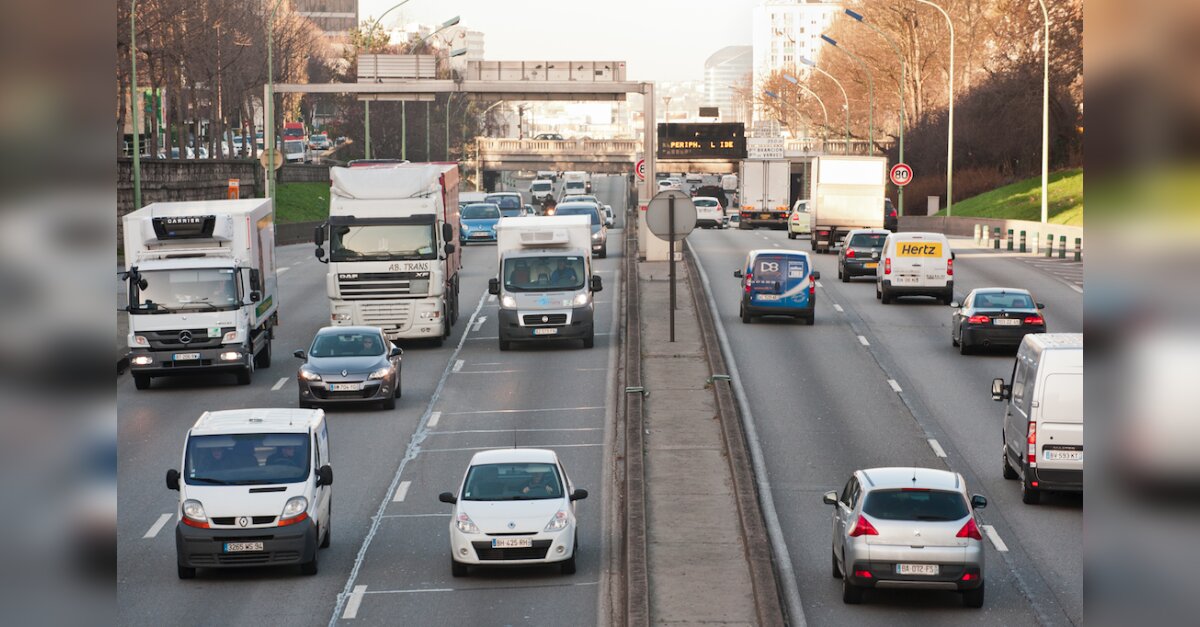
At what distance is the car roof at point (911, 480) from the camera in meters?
18.0

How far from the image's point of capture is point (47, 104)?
213 centimetres

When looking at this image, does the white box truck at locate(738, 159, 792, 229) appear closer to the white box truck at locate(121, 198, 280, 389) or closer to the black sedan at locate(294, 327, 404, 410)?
the white box truck at locate(121, 198, 280, 389)

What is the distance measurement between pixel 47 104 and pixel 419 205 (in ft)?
117

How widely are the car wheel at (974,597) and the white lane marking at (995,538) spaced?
2.91 meters

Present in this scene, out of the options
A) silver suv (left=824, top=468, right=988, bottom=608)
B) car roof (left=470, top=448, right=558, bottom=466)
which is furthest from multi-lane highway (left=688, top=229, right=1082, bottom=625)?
car roof (left=470, top=448, right=558, bottom=466)

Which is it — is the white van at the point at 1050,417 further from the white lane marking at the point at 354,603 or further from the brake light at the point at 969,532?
the white lane marking at the point at 354,603

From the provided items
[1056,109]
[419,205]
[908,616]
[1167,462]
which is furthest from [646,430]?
[1056,109]

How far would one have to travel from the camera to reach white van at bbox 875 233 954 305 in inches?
1757

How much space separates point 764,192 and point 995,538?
5990 centimetres

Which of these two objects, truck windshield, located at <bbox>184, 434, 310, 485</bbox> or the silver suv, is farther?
truck windshield, located at <bbox>184, 434, 310, 485</bbox>

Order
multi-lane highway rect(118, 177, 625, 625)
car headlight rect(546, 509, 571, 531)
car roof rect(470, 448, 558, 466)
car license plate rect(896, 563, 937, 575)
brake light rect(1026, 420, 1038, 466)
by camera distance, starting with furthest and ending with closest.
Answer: brake light rect(1026, 420, 1038, 466) → car roof rect(470, 448, 558, 466) → car headlight rect(546, 509, 571, 531) → multi-lane highway rect(118, 177, 625, 625) → car license plate rect(896, 563, 937, 575)

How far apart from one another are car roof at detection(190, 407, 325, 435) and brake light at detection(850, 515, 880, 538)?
7272mm

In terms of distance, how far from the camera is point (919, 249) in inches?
1757

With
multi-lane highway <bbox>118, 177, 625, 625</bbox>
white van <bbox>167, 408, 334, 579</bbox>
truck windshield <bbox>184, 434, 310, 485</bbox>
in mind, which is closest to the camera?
multi-lane highway <bbox>118, 177, 625, 625</bbox>
